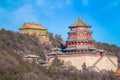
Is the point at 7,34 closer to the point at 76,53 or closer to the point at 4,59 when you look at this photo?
the point at 76,53

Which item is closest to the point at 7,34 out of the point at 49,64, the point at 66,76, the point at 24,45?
the point at 24,45

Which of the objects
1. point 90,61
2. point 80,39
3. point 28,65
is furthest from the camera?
point 80,39

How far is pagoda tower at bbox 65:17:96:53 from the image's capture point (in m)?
103

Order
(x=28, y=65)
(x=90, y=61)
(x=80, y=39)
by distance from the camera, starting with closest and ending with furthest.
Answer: (x=28, y=65), (x=90, y=61), (x=80, y=39)

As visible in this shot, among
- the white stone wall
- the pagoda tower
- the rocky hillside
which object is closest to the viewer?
the rocky hillside

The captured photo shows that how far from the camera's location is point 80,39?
103438 millimetres

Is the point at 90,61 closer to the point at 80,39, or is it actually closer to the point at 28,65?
the point at 80,39

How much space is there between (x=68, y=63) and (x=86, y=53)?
10.4 feet

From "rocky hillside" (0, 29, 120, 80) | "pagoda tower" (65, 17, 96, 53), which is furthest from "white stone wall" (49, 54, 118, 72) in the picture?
"rocky hillside" (0, 29, 120, 80)

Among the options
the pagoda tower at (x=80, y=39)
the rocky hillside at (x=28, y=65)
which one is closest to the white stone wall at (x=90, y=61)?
the pagoda tower at (x=80, y=39)

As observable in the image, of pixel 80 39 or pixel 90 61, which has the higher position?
pixel 80 39

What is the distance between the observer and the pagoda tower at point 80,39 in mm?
102625

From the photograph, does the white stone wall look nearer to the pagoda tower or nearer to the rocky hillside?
the pagoda tower

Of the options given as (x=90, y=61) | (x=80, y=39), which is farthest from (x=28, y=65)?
(x=80, y=39)
